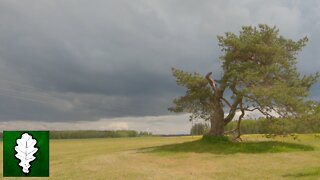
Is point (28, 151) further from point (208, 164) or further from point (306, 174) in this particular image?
point (208, 164)

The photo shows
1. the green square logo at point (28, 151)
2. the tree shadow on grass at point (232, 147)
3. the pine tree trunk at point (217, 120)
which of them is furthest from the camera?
the pine tree trunk at point (217, 120)

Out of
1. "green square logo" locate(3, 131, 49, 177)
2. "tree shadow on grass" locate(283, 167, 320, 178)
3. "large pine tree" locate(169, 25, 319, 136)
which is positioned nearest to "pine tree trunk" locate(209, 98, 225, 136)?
"large pine tree" locate(169, 25, 319, 136)

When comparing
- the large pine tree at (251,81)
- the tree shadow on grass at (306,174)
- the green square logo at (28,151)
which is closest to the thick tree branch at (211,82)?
the large pine tree at (251,81)

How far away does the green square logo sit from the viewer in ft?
22.4

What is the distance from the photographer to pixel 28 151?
6.89 m

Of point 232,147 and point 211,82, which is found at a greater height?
point 211,82

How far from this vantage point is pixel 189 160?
33688 millimetres

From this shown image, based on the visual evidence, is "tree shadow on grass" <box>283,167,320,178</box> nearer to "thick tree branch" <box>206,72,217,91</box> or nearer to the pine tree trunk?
the pine tree trunk

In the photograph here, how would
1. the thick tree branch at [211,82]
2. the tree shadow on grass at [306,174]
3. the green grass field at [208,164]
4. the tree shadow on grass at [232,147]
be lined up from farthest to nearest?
the thick tree branch at [211,82] → the tree shadow on grass at [232,147] → the green grass field at [208,164] → the tree shadow on grass at [306,174]

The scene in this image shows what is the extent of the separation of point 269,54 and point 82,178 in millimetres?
26444

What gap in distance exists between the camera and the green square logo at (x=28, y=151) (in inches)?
269

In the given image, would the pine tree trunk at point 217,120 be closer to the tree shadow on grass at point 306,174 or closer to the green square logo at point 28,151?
the tree shadow on grass at point 306,174

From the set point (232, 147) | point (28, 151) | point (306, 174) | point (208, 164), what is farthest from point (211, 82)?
point (28, 151)

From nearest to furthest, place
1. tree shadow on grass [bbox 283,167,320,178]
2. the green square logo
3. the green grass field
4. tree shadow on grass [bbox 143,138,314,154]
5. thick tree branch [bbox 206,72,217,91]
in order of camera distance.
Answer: the green square logo, tree shadow on grass [bbox 283,167,320,178], the green grass field, tree shadow on grass [bbox 143,138,314,154], thick tree branch [bbox 206,72,217,91]
